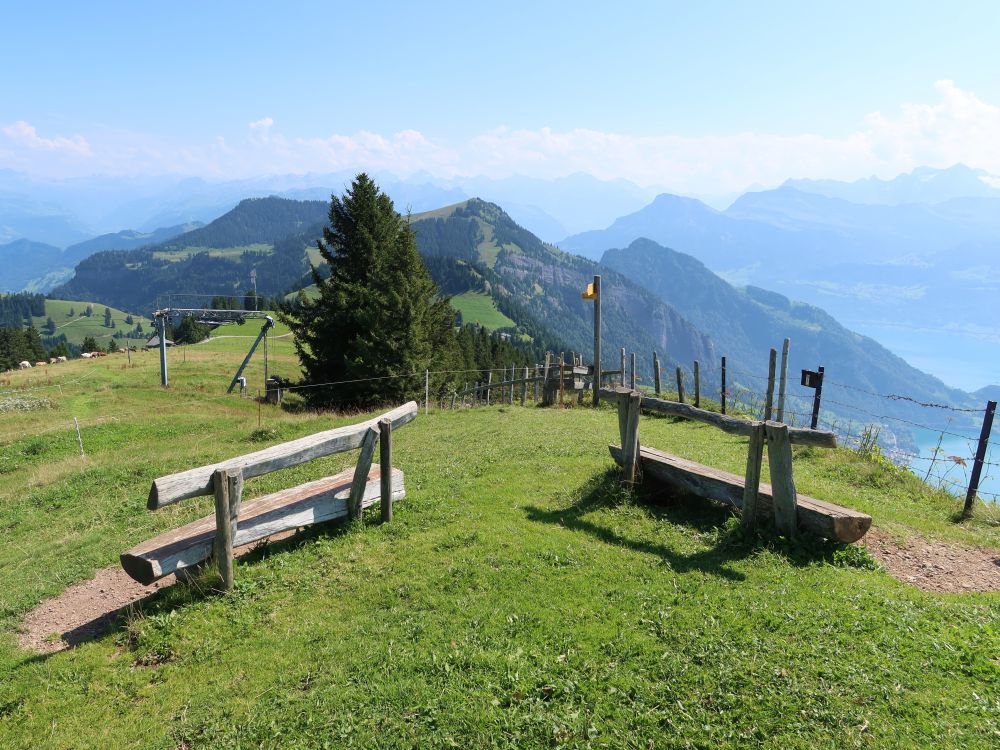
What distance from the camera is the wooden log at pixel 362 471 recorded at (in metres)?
8.66

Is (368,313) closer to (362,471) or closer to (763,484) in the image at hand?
(362,471)

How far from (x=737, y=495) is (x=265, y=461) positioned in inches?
276

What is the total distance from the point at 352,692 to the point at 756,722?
3.73 m

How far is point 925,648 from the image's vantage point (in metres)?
5.73

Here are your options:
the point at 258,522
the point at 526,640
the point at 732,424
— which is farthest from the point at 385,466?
the point at 732,424

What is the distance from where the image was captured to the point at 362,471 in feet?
28.7

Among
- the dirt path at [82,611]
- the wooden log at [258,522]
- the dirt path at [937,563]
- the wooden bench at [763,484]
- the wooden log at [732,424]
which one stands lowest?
the dirt path at [82,611]

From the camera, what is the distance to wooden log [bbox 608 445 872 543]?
25.4 feet

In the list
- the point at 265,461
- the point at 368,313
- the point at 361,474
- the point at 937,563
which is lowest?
the point at 937,563

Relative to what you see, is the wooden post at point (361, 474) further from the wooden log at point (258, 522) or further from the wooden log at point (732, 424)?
the wooden log at point (732, 424)

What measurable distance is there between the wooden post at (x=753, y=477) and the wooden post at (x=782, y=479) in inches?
5.0

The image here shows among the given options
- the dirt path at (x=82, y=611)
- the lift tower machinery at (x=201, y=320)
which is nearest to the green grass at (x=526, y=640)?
the dirt path at (x=82, y=611)

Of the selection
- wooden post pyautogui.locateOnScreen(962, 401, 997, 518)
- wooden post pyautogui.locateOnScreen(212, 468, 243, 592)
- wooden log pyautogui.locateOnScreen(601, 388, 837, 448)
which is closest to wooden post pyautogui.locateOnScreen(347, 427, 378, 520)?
wooden post pyautogui.locateOnScreen(212, 468, 243, 592)

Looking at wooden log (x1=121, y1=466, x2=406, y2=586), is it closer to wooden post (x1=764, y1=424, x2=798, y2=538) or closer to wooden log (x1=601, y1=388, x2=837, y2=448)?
wooden log (x1=601, y1=388, x2=837, y2=448)
